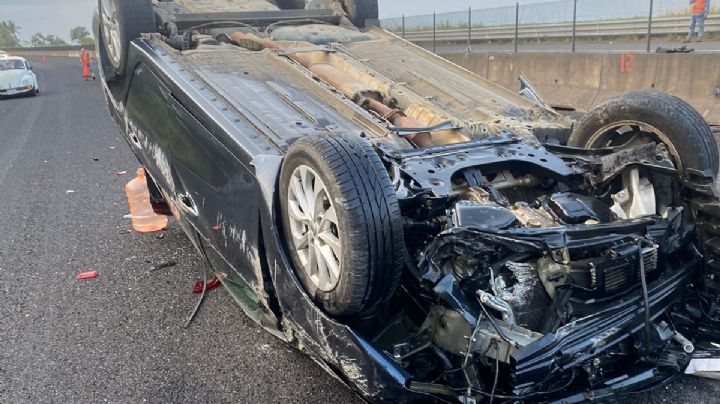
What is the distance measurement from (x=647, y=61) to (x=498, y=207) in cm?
726

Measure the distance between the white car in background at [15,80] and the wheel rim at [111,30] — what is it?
14.2m

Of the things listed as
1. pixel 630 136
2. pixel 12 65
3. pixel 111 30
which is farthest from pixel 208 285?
pixel 12 65

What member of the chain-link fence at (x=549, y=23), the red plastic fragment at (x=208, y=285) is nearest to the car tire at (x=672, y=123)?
the red plastic fragment at (x=208, y=285)

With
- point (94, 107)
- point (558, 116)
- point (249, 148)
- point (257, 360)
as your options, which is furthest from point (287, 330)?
point (94, 107)

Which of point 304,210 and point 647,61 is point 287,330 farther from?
point 647,61

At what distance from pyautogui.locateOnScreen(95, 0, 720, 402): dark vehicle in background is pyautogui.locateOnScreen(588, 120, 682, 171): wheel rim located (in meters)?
0.01

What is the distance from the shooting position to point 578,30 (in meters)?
18.1

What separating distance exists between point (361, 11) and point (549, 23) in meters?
15.1

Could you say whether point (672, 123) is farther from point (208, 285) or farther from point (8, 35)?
point (8, 35)

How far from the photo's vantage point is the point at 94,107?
1480 centimetres

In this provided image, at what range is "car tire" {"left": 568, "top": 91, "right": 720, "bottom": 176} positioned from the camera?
341cm

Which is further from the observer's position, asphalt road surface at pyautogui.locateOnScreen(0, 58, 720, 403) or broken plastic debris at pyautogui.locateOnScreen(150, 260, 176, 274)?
broken plastic debris at pyautogui.locateOnScreen(150, 260, 176, 274)

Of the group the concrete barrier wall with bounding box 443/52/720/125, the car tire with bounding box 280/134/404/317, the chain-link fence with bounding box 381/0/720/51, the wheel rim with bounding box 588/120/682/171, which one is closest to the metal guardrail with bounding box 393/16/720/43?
the chain-link fence with bounding box 381/0/720/51

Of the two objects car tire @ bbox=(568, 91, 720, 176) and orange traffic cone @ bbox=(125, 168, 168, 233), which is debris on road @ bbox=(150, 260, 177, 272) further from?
car tire @ bbox=(568, 91, 720, 176)
